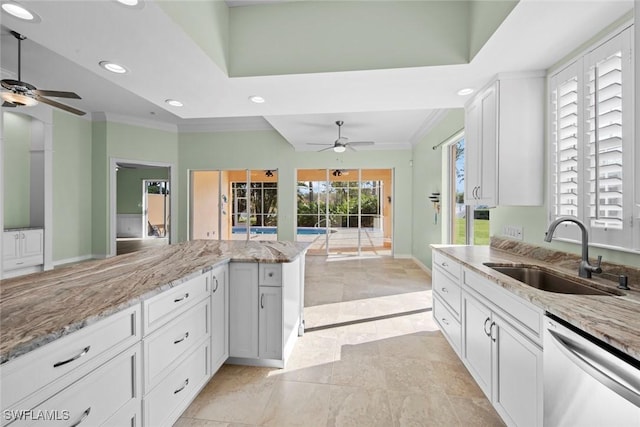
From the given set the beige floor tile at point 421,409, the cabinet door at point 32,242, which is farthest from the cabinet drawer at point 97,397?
the cabinet door at point 32,242

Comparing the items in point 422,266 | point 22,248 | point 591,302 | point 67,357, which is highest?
point 591,302

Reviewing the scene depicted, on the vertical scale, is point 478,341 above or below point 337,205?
below

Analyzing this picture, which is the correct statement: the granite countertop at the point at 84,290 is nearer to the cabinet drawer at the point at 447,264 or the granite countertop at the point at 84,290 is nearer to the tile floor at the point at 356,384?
the tile floor at the point at 356,384

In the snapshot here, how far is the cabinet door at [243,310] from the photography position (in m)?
2.11

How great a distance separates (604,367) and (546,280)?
3.68 ft

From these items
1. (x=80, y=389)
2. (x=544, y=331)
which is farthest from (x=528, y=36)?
(x=80, y=389)

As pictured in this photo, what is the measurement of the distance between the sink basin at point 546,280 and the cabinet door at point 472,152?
78 centimetres

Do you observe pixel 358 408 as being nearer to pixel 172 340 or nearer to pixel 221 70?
pixel 172 340

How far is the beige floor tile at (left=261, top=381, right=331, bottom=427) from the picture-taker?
5.43 ft

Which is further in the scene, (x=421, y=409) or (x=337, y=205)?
(x=337, y=205)

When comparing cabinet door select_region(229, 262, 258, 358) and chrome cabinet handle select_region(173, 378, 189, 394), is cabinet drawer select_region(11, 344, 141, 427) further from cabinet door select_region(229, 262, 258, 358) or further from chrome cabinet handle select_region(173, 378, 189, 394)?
cabinet door select_region(229, 262, 258, 358)

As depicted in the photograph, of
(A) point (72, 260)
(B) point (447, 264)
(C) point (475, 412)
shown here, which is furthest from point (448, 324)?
(A) point (72, 260)

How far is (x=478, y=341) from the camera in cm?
178

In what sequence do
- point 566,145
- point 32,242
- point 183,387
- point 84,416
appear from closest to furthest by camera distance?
point 84,416
point 183,387
point 566,145
point 32,242
